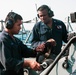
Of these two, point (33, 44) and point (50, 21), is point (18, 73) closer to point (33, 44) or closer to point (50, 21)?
point (33, 44)

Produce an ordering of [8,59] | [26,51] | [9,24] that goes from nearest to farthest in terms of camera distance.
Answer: [8,59] → [9,24] → [26,51]

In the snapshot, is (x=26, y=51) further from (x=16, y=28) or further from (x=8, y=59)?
(x=8, y=59)

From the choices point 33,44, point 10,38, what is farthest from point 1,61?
point 33,44

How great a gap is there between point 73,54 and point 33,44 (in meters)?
1.85

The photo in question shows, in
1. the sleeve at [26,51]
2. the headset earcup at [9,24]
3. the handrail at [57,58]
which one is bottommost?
the sleeve at [26,51]

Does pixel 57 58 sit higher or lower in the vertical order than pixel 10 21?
lower

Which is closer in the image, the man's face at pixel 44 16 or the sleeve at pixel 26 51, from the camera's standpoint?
the sleeve at pixel 26 51

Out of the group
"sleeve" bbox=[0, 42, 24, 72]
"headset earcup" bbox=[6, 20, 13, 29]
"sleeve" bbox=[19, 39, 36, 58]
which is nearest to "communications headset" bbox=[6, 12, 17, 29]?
"headset earcup" bbox=[6, 20, 13, 29]

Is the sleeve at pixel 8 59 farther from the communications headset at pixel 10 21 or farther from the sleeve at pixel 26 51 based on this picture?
the sleeve at pixel 26 51

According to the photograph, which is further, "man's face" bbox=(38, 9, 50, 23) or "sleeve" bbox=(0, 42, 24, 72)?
"man's face" bbox=(38, 9, 50, 23)

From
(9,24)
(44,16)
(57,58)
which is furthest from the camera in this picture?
(44,16)

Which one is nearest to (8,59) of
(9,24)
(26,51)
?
(9,24)

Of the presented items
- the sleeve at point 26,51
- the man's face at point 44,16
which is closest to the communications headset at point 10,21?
the sleeve at point 26,51

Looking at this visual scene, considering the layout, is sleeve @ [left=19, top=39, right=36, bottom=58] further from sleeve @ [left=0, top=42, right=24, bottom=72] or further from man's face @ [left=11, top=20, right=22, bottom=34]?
sleeve @ [left=0, top=42, right=24, bottom=72]
